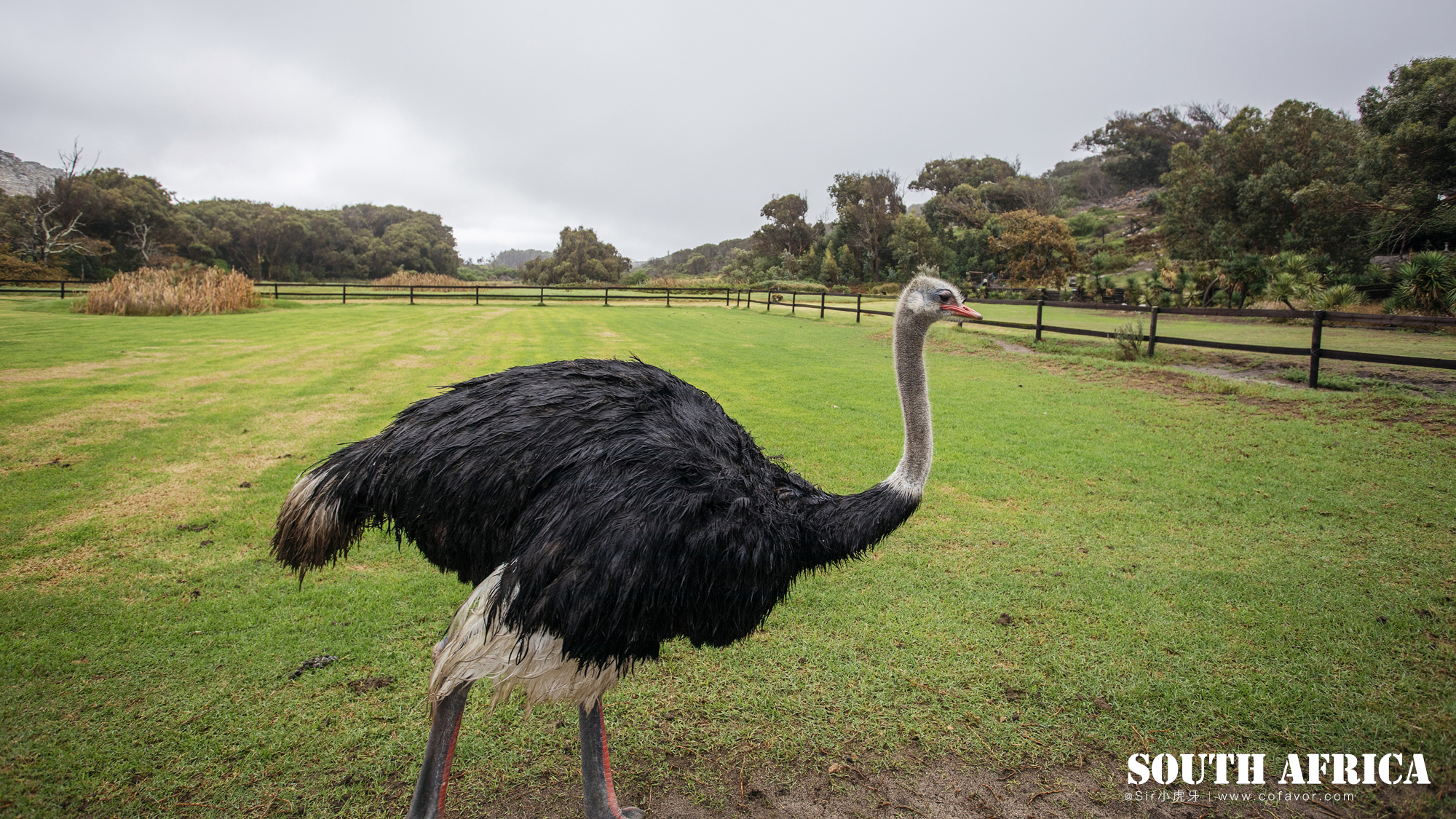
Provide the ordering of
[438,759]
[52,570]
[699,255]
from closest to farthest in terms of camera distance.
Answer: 1. [438,759]
2. [52,570]
3. [699,255]

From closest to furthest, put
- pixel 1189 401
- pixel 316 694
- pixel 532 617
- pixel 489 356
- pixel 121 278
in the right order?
pixel 532 617
pixel 316 694
pixel 1189 401
pixel 489 356
pixel 121 278

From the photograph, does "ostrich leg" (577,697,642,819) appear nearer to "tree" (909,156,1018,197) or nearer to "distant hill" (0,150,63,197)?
"tree" (909,156,1018,197)

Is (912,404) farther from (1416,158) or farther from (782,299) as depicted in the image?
(782,299)

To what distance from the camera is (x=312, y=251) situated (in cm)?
5931

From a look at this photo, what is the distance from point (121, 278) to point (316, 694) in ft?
76.5

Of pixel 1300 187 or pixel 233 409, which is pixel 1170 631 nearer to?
pixel 233 409

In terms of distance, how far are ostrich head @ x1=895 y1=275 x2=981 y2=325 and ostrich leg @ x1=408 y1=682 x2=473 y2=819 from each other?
83.7 inches

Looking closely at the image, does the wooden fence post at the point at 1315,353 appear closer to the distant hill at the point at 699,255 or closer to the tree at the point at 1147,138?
the tree at the point at 1147,138

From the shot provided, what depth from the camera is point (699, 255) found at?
104250 mm

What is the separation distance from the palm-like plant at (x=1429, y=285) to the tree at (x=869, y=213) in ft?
122

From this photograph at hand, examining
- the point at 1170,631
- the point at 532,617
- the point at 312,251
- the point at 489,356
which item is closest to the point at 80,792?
the point at 532,617

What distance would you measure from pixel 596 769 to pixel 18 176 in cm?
10371

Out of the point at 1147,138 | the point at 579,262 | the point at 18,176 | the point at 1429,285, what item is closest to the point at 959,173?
the point at 1147,138

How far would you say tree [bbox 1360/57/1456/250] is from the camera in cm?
2052
